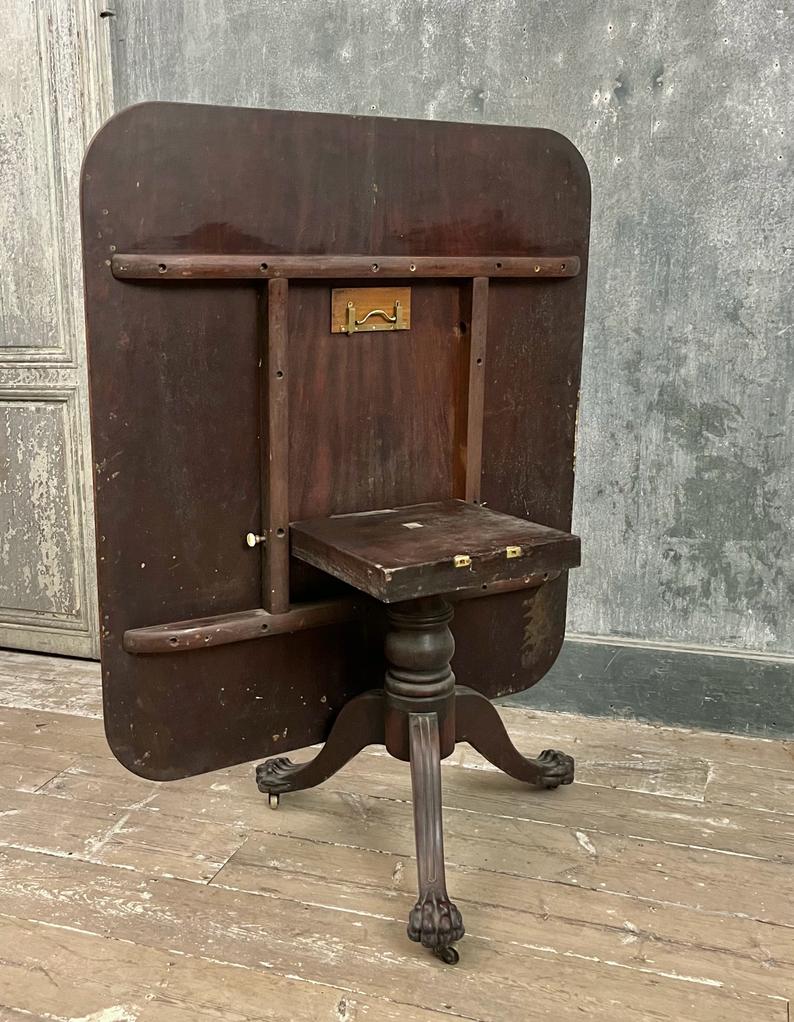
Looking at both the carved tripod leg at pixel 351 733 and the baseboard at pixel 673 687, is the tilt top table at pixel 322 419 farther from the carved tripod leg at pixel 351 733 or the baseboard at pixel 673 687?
the baseboard at pixel 673 687

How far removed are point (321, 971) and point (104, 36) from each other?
2268mm

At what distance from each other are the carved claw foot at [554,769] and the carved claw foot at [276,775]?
20.4 inches

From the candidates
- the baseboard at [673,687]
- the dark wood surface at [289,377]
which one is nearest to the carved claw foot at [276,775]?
the dark wood surface at [289,377]

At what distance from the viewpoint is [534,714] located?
107 inches

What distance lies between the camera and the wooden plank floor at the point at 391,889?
5.35ft

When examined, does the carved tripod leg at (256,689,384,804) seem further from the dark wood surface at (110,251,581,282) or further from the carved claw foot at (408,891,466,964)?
A: the dark wood surface at (110,251,581,282)

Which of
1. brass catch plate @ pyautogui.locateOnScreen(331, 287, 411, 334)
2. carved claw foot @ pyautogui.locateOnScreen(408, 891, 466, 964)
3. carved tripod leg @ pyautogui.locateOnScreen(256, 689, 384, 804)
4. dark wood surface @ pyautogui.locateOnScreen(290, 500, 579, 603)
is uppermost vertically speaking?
brass catch plate @ pyautogui.locateOnScreen(331, 287, 411, 334)

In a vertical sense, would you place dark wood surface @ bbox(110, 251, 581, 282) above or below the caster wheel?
above

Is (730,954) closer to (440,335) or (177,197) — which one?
(440,335)

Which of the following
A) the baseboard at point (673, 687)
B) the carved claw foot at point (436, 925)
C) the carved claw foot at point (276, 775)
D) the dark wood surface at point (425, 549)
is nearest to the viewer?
the dark wood surface at point (425, 549)

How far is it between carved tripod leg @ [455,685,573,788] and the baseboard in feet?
1.12

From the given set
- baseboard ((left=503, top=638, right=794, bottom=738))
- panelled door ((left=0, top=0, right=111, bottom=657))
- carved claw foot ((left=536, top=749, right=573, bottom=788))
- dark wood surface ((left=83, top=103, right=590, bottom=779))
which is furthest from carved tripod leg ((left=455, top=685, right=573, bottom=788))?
panelled door ((left=0, top=0, right=111, bottom=657))

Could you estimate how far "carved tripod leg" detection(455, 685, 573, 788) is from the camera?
2.02 meters

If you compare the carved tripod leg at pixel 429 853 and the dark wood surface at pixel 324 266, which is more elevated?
the dark wood surface at pixel 324 266
